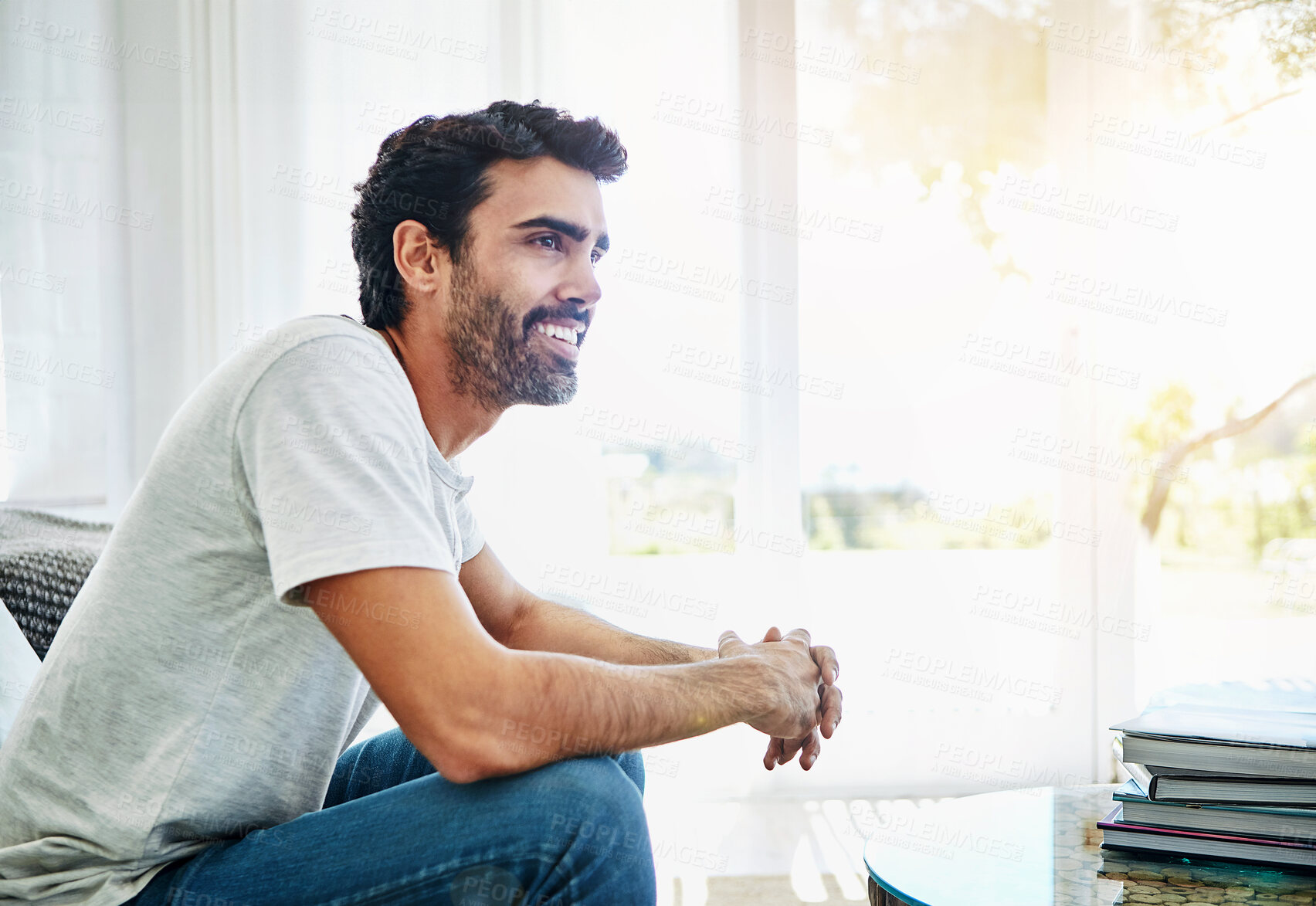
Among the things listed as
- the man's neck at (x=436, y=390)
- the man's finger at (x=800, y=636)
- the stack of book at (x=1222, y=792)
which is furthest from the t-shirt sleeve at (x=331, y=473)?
the stack of book at (x=1222, y=792)

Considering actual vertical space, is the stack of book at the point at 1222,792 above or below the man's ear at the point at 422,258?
below

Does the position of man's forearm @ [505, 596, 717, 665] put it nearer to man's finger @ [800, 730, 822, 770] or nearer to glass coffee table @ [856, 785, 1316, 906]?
man's finger @ [800, 730, 822, 770]

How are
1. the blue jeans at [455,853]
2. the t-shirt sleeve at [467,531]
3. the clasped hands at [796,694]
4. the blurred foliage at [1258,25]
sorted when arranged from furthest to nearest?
the blurred foliage at [1258,25], the t-shirt sleeve at [467,531], the clasped hands at [796,694], the blue jeans at [455,853]

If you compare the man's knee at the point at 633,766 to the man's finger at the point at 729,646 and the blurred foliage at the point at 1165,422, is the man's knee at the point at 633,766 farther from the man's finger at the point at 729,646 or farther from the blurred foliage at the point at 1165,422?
the blurred foliage at the point at 1165,422

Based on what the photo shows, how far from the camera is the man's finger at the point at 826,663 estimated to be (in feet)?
3.95

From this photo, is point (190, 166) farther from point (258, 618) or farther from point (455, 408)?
point (258, 618)

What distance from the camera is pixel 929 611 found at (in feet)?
8.26

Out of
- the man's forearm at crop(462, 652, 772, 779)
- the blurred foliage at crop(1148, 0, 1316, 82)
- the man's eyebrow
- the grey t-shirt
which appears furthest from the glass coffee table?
the blurred foliage at crop(1148, 0, 1316, 82)

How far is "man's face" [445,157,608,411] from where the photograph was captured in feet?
4.12

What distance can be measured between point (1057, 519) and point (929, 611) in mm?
411

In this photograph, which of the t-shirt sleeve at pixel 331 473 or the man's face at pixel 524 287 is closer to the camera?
the t-shirt sleeve at pixel 331 473

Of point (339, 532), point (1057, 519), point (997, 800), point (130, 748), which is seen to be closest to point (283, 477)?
point (339, 532)

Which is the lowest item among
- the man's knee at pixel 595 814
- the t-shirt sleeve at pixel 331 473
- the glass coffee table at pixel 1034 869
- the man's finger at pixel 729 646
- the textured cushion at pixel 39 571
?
the glass coffee table at pixel 1034 869

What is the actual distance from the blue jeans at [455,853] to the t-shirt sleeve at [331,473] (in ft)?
0.67
